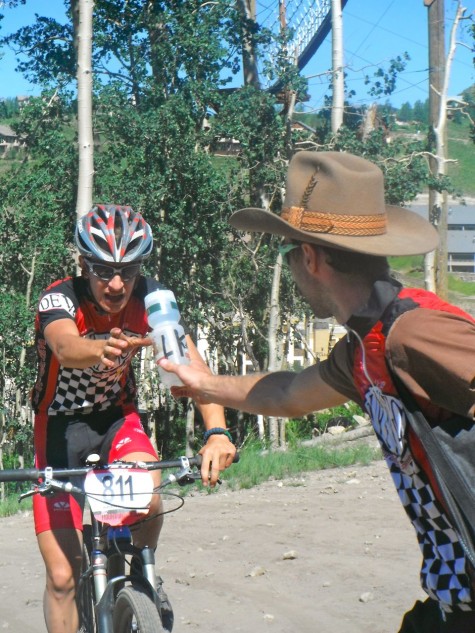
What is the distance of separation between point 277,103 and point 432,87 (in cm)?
362

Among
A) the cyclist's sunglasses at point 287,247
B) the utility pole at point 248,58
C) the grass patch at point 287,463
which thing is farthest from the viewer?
the utility pole at point 248,58

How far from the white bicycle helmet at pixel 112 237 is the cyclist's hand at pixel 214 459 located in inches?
38.0

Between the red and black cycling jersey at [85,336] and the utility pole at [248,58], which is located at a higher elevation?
the utility pole at [248,58]

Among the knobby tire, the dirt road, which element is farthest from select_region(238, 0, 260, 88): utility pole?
the knobby tire

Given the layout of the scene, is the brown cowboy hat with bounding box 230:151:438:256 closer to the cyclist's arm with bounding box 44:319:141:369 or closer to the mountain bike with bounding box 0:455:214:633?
the cyclist's arm with bounding box 44:319:141:369

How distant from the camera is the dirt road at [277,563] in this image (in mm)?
→ 5605

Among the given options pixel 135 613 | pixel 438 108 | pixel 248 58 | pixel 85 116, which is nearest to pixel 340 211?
pixel 135 613

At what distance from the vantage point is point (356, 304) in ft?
8.70

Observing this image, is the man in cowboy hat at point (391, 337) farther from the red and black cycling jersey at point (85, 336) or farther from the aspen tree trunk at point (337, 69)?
the aspen tree trunk at point (337, 69)

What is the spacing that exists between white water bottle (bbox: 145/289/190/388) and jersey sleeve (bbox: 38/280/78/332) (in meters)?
1.05

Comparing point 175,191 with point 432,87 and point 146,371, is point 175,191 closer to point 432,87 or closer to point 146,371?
point 146,371

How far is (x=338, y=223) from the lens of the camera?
2676 millimetres

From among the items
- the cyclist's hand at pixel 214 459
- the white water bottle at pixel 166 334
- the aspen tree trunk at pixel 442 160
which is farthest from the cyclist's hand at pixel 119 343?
the aspen tree trunk at pixel 442 160

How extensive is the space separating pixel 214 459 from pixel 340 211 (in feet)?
5.01
